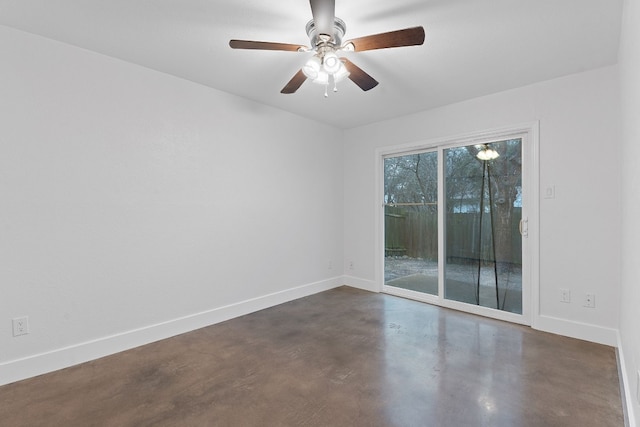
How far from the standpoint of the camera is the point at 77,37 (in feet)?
7.58

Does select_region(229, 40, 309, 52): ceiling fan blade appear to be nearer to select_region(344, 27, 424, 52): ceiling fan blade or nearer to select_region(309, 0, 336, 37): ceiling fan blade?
select_region(309, 0, 336, 37): ceiling fan blade

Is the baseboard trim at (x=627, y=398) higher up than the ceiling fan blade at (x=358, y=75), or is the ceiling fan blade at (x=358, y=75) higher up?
the ceiling fan blade at (x=358, y=75)

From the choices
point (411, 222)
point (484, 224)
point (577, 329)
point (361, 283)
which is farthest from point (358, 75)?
point (361, 283)

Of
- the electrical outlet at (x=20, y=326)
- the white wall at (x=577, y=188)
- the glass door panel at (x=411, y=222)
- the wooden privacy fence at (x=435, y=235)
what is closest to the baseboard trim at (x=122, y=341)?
the electrical outlet at (x=20, y=326)

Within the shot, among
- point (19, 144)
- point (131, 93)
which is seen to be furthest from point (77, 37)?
point (19, 144)

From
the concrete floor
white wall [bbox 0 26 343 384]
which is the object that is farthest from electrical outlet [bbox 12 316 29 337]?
the concrete floor

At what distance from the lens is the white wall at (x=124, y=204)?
7.30ft

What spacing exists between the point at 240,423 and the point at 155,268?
5.53 ft

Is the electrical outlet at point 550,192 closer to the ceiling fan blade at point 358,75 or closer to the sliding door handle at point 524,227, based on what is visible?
the sliding door handle at point 524,227

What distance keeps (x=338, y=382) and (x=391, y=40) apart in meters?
2.23

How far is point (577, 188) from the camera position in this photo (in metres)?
2.87

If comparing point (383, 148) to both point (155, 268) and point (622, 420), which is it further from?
point (622, 420)

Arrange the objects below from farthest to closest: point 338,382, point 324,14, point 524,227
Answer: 1. point 524,227
2. point 338,382
3. point 324,14

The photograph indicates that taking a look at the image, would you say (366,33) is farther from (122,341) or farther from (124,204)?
(122,341)
